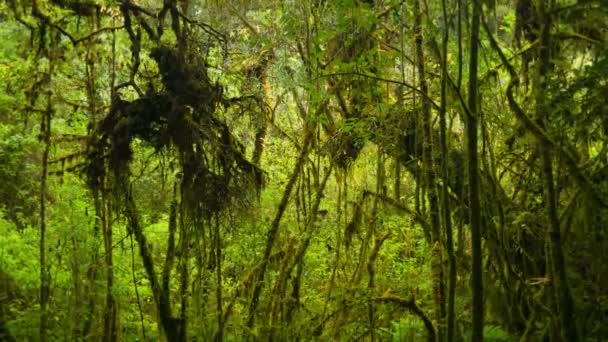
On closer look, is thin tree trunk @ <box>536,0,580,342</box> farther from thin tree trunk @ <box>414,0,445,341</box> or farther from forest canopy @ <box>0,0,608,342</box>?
thin tree trunk @ <box>414,0,445,341</box>

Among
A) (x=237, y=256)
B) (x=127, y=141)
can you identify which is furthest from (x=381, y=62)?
(x=237, y=256)

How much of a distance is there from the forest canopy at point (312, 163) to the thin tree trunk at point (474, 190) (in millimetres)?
14

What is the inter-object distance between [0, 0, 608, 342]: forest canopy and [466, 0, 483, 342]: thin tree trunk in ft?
0.05

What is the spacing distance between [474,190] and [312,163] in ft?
15.7

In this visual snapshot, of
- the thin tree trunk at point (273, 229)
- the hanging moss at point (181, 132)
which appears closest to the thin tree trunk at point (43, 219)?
the hanging moss at point (181, 132)

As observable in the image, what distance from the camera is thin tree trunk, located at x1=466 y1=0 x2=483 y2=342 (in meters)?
3.70

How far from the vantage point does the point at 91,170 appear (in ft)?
17.8

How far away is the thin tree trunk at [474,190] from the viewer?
3.70m

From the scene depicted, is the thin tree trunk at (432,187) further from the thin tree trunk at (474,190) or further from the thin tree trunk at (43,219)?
the thin tree trunk at (43,219)

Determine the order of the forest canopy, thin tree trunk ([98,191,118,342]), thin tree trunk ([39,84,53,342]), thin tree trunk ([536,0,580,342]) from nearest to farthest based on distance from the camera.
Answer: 1. thin tree trunk ([536,0,580,342])
2. the forest canopy
3. thin tree trunk ([39,84,53,342])
4. thin tree trunk ([98,191,118,342])

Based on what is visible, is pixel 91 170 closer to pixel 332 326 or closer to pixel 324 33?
pixel 324 33

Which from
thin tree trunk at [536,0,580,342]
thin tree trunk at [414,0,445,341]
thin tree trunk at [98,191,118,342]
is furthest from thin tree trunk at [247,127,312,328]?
thin tree trunk at [536,0,580,342]

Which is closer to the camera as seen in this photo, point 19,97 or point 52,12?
point 52,12

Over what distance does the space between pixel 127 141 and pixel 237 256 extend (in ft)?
14.3
